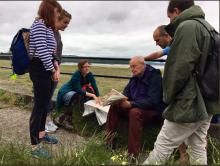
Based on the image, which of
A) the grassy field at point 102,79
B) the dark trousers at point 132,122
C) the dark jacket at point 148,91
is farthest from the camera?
the grassy field at point 102,79

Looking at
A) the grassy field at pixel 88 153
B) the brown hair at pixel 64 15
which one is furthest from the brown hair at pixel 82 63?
the brown hair at pixel 64 15

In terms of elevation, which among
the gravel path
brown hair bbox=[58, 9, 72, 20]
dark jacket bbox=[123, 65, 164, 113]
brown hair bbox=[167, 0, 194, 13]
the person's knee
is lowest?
the gravel path

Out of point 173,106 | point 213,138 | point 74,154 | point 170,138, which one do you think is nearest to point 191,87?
point 173,106

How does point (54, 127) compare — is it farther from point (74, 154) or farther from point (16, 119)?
point (74, 154)

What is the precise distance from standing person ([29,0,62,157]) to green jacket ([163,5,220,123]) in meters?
1.68

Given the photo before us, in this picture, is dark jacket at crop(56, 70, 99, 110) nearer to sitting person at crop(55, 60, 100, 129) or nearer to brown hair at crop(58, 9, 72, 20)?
sitting person at crop(55, 60, 100, 129)

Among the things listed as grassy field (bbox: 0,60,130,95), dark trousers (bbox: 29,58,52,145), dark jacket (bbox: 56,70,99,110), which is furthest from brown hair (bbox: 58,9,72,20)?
grassy field (bbox: 0,60,130,95)

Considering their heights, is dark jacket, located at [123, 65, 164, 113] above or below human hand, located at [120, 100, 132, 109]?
above

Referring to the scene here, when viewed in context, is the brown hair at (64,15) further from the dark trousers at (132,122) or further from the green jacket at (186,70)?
the green jacket at (186,70)

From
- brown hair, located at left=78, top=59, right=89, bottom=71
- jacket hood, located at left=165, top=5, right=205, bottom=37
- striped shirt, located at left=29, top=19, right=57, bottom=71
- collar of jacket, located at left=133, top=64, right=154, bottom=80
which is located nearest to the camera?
jacket hood, located at left=165, top=5, right=205, bottom=37

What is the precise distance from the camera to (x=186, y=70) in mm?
3971

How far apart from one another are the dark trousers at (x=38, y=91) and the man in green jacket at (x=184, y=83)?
1.67 meters

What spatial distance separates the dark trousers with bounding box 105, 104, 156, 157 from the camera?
5359 mm

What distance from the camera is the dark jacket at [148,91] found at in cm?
558
